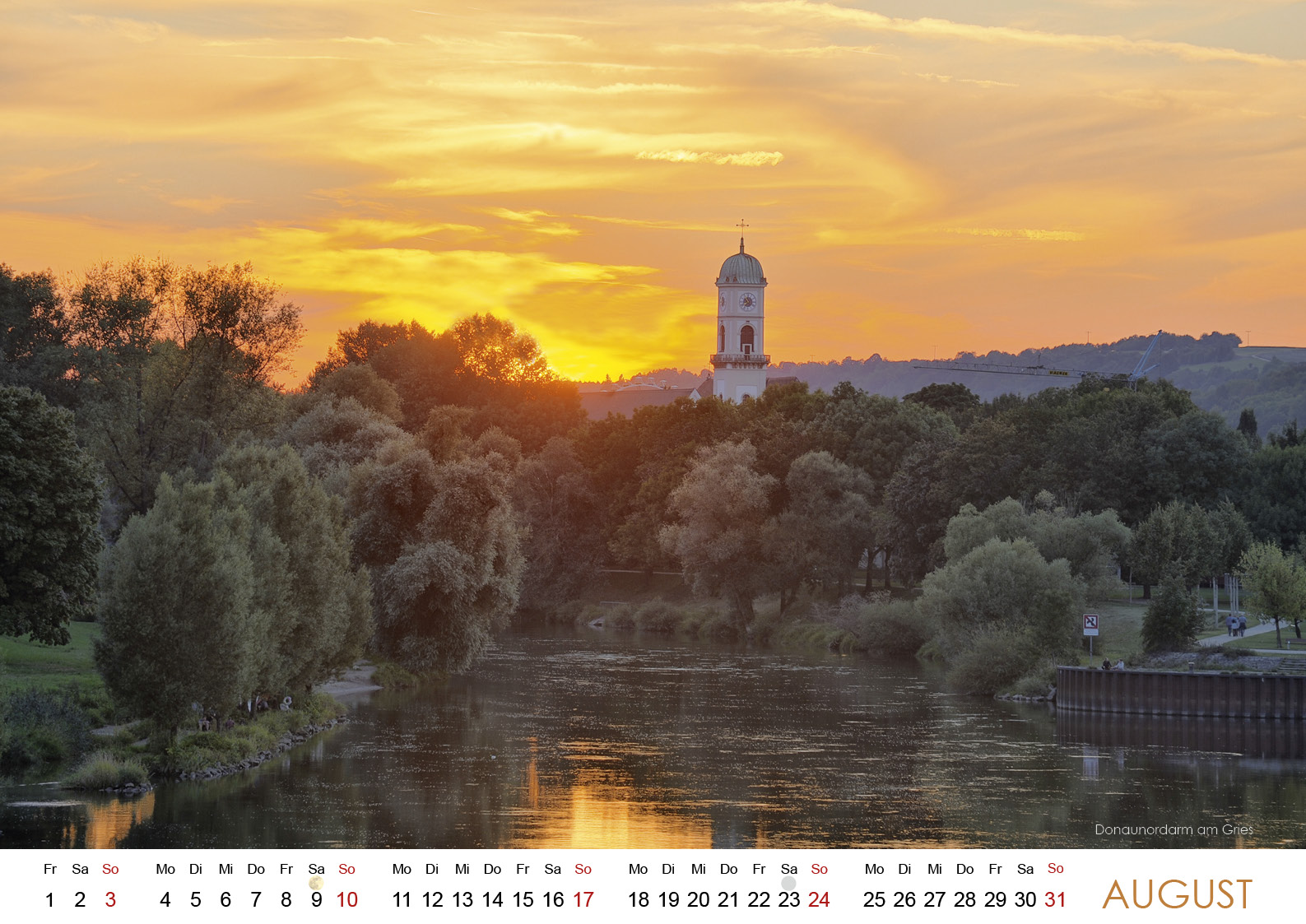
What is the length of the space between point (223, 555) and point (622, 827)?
1552 centimetres

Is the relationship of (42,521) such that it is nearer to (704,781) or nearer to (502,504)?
(704,781)

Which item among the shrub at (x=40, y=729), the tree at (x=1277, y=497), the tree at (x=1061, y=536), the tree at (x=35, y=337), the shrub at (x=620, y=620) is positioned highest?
the tree at (x=35, y=337)

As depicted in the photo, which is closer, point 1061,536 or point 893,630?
point 1061,536

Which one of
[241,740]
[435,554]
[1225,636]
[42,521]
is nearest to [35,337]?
[435,554]

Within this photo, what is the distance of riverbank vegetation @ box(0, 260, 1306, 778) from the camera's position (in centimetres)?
4506

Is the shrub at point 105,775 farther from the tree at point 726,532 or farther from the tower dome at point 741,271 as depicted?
the tower dome at point 741,271

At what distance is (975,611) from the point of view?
72062 mm

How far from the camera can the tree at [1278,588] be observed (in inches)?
2758

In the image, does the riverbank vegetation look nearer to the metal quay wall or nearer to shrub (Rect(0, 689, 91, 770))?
shrub (Rect(0, 689, 91, 770))

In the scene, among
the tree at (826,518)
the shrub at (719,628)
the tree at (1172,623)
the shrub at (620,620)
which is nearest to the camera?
the tree at (1172,623)

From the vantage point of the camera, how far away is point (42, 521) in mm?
45281

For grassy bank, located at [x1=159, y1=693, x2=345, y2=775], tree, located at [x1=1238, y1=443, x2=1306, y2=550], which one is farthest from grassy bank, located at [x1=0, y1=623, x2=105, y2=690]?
tree, located at [x1=1238, y1=443, x2=1306, y2=550]

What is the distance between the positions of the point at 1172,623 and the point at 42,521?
4882 centimetres
